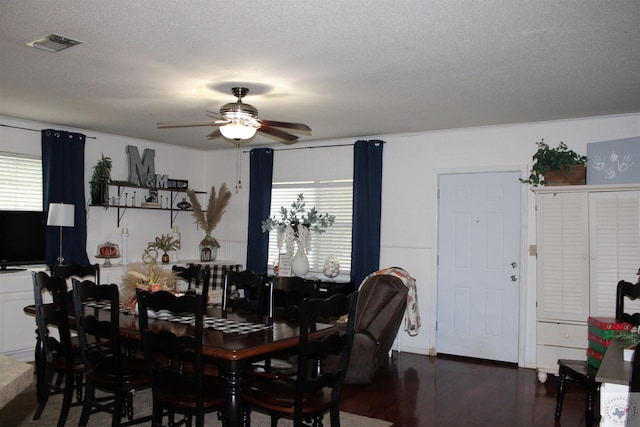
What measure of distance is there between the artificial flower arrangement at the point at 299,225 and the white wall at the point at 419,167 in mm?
624

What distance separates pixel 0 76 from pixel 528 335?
18.1 feet

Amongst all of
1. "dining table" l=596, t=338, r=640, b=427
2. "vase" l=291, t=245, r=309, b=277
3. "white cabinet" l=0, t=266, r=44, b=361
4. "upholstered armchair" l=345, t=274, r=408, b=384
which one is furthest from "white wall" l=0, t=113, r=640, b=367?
"dining table" l=596, t=338, r=640, b=427

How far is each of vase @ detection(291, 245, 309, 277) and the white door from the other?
1626mm

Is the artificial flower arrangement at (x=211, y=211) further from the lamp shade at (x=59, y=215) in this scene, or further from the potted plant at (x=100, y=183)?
the lamp shade at (x=59, y=215)

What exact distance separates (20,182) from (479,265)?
526cm

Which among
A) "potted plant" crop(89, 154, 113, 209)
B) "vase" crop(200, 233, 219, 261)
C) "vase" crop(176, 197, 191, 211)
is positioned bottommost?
"vase" crop(200, 233, 219, 261)

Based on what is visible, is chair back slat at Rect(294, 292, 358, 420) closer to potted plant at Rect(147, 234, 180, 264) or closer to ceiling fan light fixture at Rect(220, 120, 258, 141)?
ceiling fan light fixture at Rect(220, 120, 258, 141)

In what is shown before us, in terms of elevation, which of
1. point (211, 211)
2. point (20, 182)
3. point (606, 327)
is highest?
point (20, 182)

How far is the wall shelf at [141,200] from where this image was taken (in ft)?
22.8

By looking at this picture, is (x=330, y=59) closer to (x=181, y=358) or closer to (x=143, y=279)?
(x=143, y=279)

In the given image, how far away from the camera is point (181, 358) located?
9.89 ft

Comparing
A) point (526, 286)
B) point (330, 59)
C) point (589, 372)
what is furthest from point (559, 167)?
point (330, 59)

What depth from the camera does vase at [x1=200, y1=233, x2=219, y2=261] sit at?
7.73 m

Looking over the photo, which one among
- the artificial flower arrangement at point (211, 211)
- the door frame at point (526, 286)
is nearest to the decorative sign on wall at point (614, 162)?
the door frame at point (526, 286)
